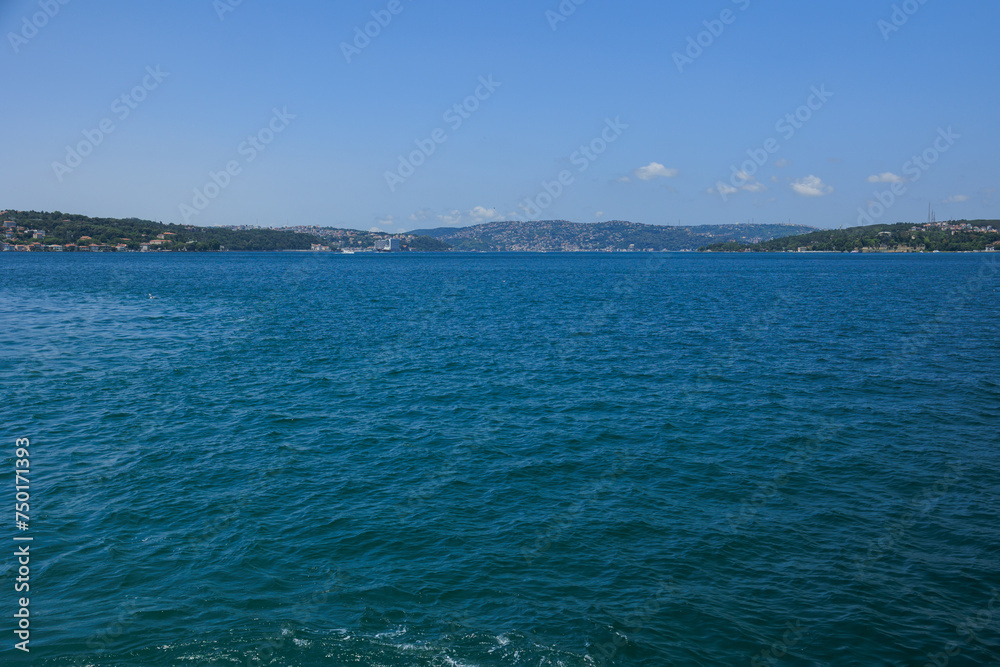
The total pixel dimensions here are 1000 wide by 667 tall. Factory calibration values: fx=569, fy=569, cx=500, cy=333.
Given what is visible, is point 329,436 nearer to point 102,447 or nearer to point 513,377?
point 102,447

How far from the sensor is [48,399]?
95.3ft

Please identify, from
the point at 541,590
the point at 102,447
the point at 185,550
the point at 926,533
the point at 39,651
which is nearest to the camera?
the point at 39,651

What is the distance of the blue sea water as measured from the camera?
12.5 metres

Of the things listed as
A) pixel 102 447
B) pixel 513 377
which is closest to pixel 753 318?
pixel 513 377

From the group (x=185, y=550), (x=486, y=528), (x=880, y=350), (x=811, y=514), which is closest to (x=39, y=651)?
(x=185, y=550)

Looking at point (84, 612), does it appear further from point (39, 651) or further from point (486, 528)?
point (486, 528)

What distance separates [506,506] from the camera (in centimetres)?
1850

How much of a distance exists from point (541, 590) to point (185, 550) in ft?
32.1

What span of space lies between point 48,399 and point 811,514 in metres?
34.8

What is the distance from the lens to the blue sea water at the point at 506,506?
12.5 metres

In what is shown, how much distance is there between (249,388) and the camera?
32406 millimetres

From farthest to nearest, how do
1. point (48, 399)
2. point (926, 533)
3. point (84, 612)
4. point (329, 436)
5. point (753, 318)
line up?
1. point (753, 318)
2. point (48, 399)
3. point (329, 436)
4. point (926, 533)
5. point (84, 612)

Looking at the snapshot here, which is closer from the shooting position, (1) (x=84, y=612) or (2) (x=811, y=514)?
(1) (x=84, y=612)

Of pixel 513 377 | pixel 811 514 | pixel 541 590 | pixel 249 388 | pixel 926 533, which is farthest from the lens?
pixel 513 377
